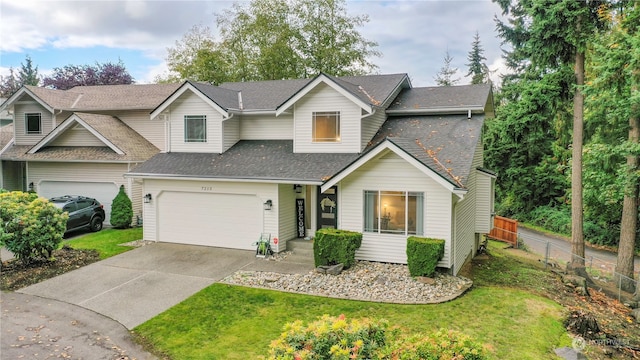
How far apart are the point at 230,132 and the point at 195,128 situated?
1476 millimetres

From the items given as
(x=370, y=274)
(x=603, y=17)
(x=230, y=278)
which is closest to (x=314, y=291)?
(x=370, y=274)

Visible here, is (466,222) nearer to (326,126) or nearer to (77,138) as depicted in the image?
(326,126)

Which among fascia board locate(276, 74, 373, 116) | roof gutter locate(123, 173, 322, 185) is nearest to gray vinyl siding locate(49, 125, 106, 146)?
roof gutter locate(123, 173, 322, 185)

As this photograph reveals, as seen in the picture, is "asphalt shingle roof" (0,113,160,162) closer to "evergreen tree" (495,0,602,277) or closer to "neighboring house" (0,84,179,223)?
"neighboring house" (0,84,179,223)

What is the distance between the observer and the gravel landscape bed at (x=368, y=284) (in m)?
10.8

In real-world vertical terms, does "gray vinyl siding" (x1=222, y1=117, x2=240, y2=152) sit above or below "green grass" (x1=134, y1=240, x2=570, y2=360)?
above

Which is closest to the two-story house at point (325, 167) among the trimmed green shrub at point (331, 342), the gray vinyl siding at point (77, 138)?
the gray vinyl siding at point (77, 138)

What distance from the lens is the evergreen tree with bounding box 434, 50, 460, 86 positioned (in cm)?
4402

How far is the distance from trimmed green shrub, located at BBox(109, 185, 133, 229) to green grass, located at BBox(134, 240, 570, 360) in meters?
9.69

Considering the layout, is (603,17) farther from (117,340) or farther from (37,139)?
(37,139)

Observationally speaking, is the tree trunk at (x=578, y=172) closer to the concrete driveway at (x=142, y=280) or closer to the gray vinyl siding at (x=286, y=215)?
the gray vinyl siding at (x=286, y=215)

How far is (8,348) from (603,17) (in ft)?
66.1

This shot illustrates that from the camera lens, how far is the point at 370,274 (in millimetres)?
12172

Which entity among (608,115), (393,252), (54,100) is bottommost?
(393,252)
